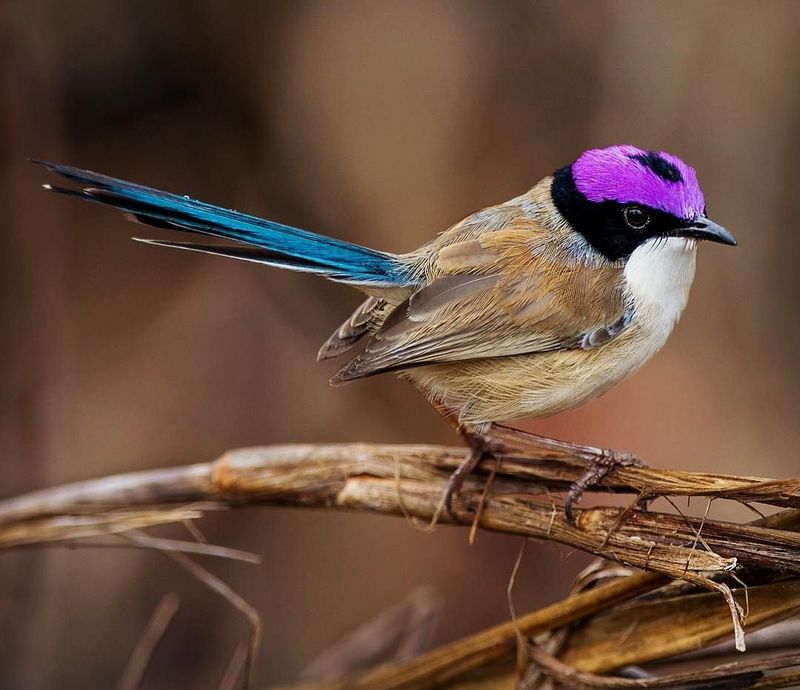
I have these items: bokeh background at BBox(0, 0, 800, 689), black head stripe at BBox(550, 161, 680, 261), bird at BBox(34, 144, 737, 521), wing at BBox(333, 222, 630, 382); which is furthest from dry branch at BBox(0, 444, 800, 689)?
bokeh background at BBox(0, 0, 800, 689)

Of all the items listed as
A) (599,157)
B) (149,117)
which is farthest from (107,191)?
(149,117)

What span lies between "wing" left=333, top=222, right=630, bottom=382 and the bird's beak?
0.79ft

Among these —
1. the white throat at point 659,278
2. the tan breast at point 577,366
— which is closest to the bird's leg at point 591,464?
the tan breast at point 577,366

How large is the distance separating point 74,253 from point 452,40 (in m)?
2.44

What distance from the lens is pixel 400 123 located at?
5.09 meters

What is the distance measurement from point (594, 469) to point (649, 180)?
0.87 m

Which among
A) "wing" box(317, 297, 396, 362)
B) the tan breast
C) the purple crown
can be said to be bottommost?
the tan breast

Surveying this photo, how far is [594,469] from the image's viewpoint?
7.95 feet

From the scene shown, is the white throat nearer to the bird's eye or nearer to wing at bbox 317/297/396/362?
the bird's eye

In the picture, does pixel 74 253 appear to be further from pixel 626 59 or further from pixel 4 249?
pixel 626 59

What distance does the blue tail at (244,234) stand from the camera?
2.39m

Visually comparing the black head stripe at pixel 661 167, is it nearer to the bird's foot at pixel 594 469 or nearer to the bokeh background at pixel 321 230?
the bird's foot at pixel 594 469

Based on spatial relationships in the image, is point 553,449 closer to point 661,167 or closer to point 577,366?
point 577,366

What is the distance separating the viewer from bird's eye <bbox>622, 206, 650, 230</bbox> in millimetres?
2836
